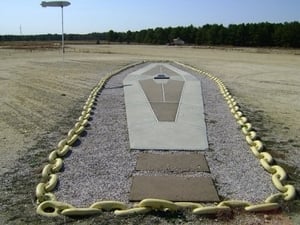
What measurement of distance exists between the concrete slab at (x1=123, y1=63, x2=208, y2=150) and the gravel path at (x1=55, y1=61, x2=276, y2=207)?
205mm

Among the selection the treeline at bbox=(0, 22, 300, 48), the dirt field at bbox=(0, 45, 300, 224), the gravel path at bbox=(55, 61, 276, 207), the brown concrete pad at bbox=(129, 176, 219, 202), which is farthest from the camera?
the treeline at bbox=(0, 22, 300, 48)

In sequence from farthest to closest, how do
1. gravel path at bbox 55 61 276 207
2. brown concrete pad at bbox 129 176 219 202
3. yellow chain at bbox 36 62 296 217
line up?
gravel path at bbox 55 61 276 207 → brown concrete pad at bbox 129 176 219 202 → yellow chain at bbox 36 62 296 217

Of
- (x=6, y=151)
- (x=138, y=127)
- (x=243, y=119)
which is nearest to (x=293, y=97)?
(x=243, y=119)

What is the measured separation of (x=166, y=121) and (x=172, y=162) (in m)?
2.92

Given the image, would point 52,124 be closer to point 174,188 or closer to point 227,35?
point 174,188

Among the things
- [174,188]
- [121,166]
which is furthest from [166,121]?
[174,188]

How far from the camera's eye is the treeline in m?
75.4

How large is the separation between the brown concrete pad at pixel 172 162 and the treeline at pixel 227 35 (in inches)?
2814

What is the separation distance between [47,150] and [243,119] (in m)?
4.25

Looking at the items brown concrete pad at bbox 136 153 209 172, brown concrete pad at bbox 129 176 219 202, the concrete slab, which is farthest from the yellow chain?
the concrete slab

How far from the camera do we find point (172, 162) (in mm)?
6594

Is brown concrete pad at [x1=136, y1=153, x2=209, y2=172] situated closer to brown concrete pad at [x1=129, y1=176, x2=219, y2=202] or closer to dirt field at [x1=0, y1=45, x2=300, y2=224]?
brown concrete pad at [x1=129, y1=176, x2=219, y2=202]

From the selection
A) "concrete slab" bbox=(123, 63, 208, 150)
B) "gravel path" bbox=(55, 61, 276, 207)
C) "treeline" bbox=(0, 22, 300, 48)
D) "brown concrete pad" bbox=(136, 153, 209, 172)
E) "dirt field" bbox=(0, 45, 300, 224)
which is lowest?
"dirt field" bbox=(0, 45, 300, 224)

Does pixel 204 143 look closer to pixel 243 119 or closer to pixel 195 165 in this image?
pixel 195 165
